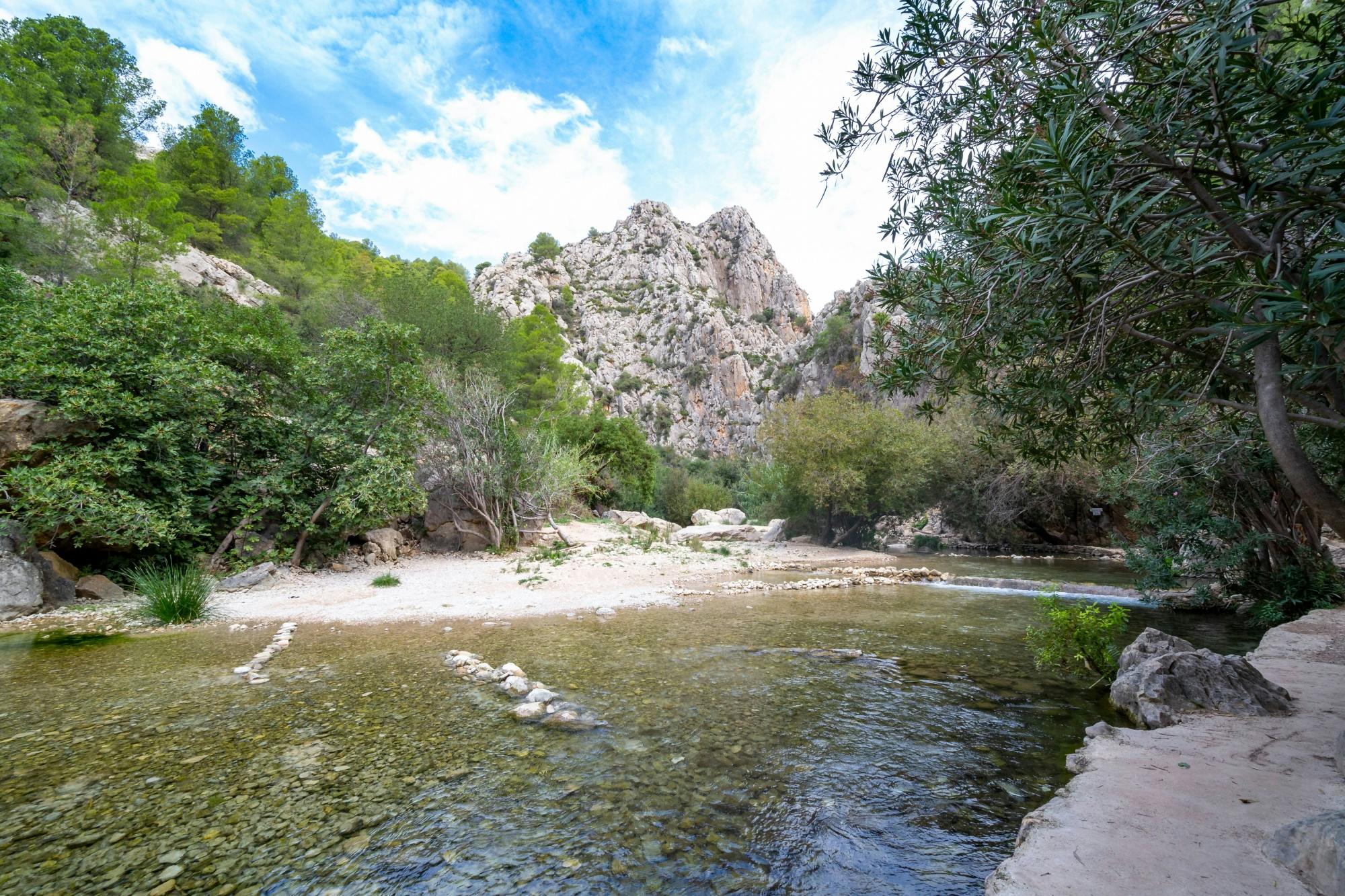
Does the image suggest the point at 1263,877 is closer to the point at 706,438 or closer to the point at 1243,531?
the point at 1243,531

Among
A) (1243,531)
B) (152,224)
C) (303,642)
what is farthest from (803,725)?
(152,224)

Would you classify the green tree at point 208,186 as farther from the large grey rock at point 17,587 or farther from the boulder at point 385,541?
the large grey rock at point 17,587

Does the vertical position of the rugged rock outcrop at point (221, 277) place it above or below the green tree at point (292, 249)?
below

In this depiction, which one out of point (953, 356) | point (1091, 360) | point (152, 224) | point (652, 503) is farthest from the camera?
point (652, 503)

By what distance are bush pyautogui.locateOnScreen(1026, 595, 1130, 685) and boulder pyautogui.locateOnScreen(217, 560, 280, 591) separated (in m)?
14.1

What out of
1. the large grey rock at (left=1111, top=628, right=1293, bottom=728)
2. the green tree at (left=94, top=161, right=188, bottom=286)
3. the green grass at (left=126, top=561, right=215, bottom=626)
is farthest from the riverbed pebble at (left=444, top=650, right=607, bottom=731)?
the green tree at (left=94, top=161, right=188, bottom=286)

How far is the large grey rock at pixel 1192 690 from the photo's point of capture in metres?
4.65

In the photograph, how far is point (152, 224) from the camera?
71.9ft

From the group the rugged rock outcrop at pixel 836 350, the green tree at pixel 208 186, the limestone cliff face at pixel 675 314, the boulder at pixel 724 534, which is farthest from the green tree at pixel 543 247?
the boulder at pixel 724 534

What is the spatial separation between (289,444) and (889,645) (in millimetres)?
14311

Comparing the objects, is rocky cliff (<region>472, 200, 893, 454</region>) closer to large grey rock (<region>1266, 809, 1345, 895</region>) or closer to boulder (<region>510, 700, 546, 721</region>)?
boulder (<region>510, 700, 546, 721</region>)

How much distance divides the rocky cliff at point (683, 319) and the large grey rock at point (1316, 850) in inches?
2264

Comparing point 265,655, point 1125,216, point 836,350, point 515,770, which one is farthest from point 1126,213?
point 836,350

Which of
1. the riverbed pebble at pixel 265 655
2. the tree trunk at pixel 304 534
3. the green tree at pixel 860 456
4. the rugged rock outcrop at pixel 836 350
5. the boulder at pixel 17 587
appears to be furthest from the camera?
the rugged rock outcrop at pixel 836 350
